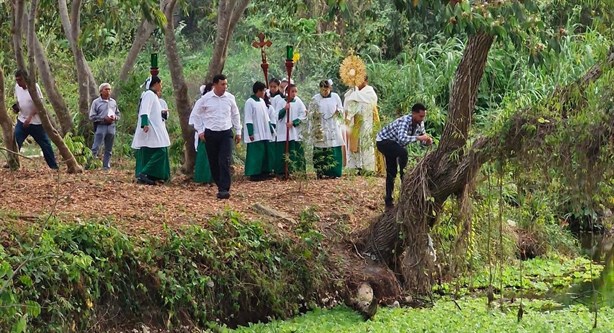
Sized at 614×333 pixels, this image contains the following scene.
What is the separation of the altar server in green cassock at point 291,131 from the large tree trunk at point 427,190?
2.99 meters

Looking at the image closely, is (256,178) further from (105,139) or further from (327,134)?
(105,139)

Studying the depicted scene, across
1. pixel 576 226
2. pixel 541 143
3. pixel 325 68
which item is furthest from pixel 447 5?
pixel 325 68

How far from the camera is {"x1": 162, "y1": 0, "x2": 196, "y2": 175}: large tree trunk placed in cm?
1494

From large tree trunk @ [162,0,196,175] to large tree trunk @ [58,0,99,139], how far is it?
1.59 metres

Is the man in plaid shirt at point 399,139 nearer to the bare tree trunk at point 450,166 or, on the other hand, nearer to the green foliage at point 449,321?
the bare tree trunk at point 450,166

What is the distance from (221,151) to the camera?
13.1 metres

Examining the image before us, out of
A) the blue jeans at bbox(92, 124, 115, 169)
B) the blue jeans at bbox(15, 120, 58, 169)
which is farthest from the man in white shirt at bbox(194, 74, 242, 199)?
the blue jeans at bbox(92, 124, 115, 169)

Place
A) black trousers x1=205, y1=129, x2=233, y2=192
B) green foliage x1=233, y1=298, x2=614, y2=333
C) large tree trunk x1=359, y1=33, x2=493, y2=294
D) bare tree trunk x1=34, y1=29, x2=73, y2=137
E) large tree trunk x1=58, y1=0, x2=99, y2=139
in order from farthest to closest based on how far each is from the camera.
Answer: bare tree trunk x1=34, y1=29, x2=73, y2=137, large tree trunk x1=58, y1=0, x2=99, y2=139, black trousers x1=205, y1=129, x2=233, y2=192, large tree trunk x1=359, y1=33, x2=493, y2=294, green foliage x1=233, y1=298, x2=614, y2=333

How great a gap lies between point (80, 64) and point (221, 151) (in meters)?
4.37

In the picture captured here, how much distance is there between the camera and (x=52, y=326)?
8.60 meters

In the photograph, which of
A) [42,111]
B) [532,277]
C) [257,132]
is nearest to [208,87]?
[257,132]

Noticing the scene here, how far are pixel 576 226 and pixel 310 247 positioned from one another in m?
7.15

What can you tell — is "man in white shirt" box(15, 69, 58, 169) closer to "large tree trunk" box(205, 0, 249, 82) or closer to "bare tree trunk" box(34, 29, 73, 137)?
"bare tree trunk" box(34, 29, 73, 137)

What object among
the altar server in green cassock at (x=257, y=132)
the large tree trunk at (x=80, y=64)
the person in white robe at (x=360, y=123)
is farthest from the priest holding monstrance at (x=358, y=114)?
the large tree trunk at (x=80, y=64)
